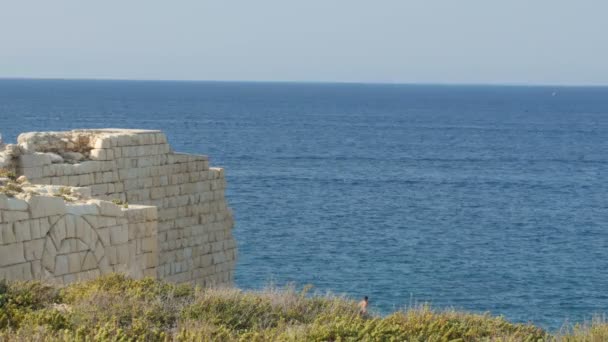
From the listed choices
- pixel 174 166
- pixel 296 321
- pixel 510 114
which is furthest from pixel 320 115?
pixel 296 321

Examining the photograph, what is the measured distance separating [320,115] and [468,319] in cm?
12734

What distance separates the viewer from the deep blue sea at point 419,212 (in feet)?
101

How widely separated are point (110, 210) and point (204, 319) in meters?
5.54

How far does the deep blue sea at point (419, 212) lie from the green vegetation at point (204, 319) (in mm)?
7776

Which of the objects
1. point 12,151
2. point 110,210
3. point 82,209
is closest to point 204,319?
point 82,209

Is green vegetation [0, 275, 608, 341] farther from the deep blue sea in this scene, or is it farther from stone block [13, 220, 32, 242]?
the deep blue sea

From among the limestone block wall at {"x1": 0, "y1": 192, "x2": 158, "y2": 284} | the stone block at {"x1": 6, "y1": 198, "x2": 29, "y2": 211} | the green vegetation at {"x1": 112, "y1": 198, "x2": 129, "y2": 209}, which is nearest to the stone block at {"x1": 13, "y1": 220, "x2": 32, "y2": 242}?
the limestone block wall at {"x1": 0, "y1": 192, "x2": 158, "y2": 284}

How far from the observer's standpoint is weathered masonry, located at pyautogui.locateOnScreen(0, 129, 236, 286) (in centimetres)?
1258

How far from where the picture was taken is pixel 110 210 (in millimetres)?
13828

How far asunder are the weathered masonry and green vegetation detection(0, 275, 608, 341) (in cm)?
257

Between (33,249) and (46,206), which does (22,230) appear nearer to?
(33,249)

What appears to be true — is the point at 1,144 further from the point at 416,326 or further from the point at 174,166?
the point at 416,326

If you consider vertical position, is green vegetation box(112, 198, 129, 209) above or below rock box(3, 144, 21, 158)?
below

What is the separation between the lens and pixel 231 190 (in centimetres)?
5119
